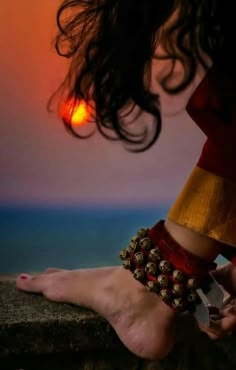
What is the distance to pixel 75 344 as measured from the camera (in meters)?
0.85

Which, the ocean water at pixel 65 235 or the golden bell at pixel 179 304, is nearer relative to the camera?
the golden bell at pixel 179 304

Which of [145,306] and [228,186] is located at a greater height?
[228,186]

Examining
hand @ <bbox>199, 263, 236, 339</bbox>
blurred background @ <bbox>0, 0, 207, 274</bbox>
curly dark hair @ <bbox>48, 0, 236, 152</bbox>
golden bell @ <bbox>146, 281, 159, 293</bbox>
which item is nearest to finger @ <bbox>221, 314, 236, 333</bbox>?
hand @ <bbox>199, 263, 236, 339</bbox>

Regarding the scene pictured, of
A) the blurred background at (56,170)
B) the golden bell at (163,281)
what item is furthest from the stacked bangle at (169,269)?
the blurred background at (56,170)

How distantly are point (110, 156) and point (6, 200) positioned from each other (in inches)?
11.4

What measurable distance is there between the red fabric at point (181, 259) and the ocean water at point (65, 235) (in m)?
0.64

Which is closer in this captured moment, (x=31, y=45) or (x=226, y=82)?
(x=226, y=82)

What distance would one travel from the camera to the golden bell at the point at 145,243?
850 millimetres

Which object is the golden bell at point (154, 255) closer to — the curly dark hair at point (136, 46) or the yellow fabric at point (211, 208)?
the yellow fabric at point (211, 208)

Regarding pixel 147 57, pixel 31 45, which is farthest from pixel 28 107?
pixel 147 57

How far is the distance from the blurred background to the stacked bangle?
0.58 metres

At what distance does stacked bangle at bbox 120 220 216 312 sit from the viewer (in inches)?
31.8

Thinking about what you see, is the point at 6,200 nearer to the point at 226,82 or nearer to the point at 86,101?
the point at 86,101

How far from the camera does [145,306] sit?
825 millimetres
